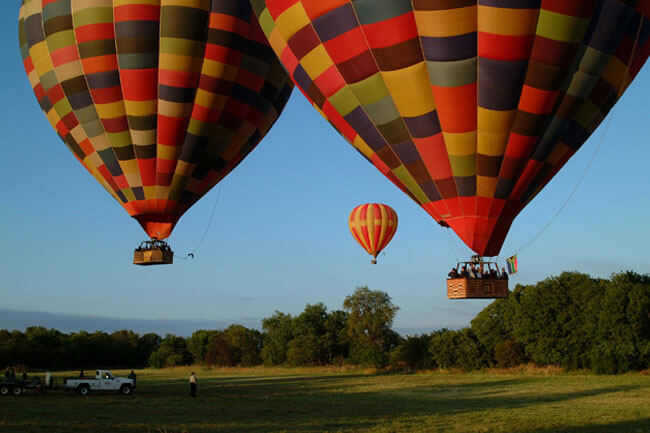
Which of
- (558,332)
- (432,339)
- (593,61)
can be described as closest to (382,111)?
(593,61)

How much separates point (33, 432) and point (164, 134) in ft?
29.3

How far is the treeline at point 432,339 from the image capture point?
39219 millimetres

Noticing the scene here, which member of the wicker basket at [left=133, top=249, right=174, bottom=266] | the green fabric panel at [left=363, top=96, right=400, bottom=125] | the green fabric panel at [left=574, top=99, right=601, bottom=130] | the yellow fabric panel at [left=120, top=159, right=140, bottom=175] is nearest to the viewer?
the green fabric panel at [left=363, top=96, right=400, bottom=125]

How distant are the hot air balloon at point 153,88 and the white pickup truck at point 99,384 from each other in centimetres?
752

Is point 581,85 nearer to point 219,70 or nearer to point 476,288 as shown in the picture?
point 476,288

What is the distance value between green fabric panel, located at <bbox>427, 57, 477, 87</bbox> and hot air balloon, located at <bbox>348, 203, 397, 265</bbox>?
77.0 ft

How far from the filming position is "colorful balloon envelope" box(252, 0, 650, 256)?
1120 centimetres

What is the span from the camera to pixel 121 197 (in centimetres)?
2022

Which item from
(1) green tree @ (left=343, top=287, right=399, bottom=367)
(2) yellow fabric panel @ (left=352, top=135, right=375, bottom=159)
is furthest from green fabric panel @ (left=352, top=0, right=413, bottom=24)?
(1) green tree @ (left=343, top=287, right=399, bottom=367)

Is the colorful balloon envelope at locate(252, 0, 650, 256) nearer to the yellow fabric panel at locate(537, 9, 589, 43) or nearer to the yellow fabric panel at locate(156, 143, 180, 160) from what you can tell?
the yellow fabric panel at locate(537, 9, 589, 43)

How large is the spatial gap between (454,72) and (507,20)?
1.25 meters

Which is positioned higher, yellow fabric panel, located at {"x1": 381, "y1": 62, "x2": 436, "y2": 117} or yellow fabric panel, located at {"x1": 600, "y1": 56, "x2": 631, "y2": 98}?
yellow fabric panel, located at {"x1": 600, "y1": 56, "x2": 631, "y2": 98}

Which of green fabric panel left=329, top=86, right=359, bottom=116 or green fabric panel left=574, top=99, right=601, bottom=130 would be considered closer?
green fabric panel left=574, top=99, right=601, bottom=130

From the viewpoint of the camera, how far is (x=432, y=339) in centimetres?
4747
